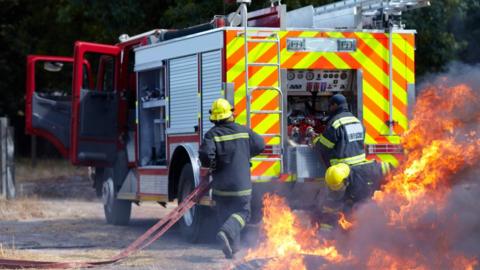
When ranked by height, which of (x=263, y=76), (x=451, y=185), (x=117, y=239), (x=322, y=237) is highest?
(x=263, y=76)

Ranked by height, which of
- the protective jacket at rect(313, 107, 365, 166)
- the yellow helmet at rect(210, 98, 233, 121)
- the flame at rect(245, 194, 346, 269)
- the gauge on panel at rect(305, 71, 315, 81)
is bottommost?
the flame at rect(245, 194, 346, 269)

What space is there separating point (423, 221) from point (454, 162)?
438 mm

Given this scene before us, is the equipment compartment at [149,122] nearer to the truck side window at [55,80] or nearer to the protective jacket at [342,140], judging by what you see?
the protective jacket at [342,140]

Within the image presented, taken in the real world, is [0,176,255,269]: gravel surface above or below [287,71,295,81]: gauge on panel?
below

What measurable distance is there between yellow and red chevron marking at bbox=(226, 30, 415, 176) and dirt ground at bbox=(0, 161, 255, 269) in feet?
4.74

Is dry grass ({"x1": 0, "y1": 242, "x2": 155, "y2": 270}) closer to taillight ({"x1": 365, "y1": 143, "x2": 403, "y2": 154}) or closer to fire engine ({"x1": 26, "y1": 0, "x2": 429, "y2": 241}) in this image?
fire engine ({"x1": 26, "y1": 0, "x2": 429, "y2": 241})

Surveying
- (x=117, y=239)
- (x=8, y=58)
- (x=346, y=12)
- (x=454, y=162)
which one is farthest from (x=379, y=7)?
(x=8, y=58)

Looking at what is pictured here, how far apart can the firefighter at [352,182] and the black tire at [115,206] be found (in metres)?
5.67

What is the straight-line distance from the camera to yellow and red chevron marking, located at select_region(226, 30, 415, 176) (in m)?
11.0

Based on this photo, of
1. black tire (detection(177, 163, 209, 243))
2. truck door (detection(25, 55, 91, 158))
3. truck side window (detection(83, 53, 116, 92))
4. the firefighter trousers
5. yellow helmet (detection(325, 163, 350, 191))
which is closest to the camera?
yellow helmet (detection(325, 163, 350, 191))

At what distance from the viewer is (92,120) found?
14.4 metres

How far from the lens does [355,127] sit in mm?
9984

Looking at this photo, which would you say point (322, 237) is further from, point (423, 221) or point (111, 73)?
point (111, 73)

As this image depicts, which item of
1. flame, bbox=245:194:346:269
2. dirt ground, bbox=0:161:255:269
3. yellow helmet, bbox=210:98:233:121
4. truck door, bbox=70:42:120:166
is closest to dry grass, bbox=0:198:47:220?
dirt ground, bbox=0:161:255:269
